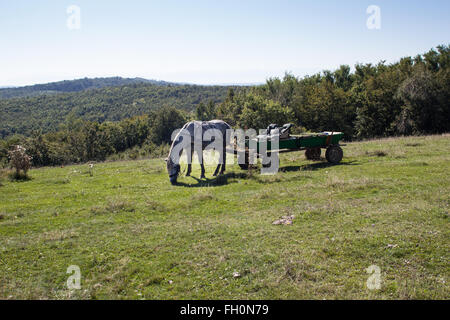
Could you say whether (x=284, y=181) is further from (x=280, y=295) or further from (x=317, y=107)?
(x=317, y=107)

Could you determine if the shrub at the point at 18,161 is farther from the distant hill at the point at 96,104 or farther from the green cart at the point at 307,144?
the distant hill at the point at 96,104

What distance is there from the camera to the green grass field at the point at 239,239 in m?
4.74

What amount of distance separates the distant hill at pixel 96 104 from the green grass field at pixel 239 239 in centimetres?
8745

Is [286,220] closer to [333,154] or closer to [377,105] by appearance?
[333,154]

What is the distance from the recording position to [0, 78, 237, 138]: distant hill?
102m

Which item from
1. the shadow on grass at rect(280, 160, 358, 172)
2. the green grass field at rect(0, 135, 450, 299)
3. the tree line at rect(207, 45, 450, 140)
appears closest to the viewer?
the green grass field at rect(0, 135, 450, 299)

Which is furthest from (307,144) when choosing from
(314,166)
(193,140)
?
(193,140)

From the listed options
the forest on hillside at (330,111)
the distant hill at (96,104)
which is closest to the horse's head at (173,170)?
the forest on hillside at (330,111)

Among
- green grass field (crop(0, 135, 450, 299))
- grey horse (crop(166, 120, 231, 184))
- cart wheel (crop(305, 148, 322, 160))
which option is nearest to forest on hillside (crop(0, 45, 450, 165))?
cart wheel (crop(305, 148, 322, 160))

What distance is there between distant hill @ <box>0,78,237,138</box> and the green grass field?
287 feet

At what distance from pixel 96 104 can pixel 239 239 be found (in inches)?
5378

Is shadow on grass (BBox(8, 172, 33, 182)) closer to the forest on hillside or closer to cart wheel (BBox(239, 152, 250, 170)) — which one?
cart wheel (BBox(239, 152, 250, 170))

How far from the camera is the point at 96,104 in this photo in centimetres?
12838
